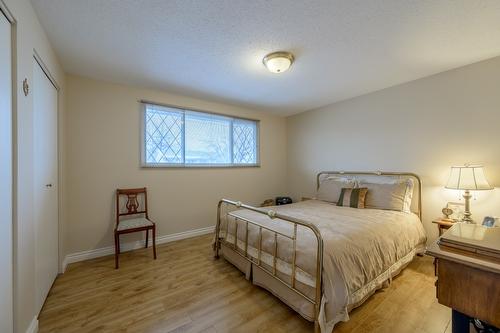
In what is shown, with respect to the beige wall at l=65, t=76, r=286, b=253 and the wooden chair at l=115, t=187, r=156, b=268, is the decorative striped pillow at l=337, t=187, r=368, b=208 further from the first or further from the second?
the wooden chair at l=115, t=187, r=156, b=268

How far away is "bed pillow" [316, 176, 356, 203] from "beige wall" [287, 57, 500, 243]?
42 cm

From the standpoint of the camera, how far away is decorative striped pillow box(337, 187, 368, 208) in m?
2.86

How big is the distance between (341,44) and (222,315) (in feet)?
8.56

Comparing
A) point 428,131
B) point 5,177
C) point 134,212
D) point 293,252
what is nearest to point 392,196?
point 428,131

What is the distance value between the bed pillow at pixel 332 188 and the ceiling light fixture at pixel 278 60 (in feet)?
6.52

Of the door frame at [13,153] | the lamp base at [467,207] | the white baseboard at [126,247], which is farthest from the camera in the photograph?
the white baseboard at [126,247]

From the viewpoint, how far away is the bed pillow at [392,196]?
8.79 feet

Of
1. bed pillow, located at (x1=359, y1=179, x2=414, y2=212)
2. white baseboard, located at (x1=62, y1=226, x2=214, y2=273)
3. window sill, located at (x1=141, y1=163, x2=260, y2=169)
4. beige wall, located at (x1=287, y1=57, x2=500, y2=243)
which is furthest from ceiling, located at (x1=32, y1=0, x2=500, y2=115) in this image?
white baseboard, located at (x1=62, y1=226, x2=214, y2=273)

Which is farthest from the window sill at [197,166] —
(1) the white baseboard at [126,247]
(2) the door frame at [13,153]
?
(2) the door frame at [13,153]

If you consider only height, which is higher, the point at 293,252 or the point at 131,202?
the point at 131,202

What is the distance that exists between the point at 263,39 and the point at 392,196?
2454 mm

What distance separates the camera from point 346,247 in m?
1.62

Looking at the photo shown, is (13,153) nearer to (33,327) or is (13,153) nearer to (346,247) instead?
(33,327)

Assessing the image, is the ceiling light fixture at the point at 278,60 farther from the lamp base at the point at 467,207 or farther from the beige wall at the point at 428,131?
the lamp base at the point at 467,207
